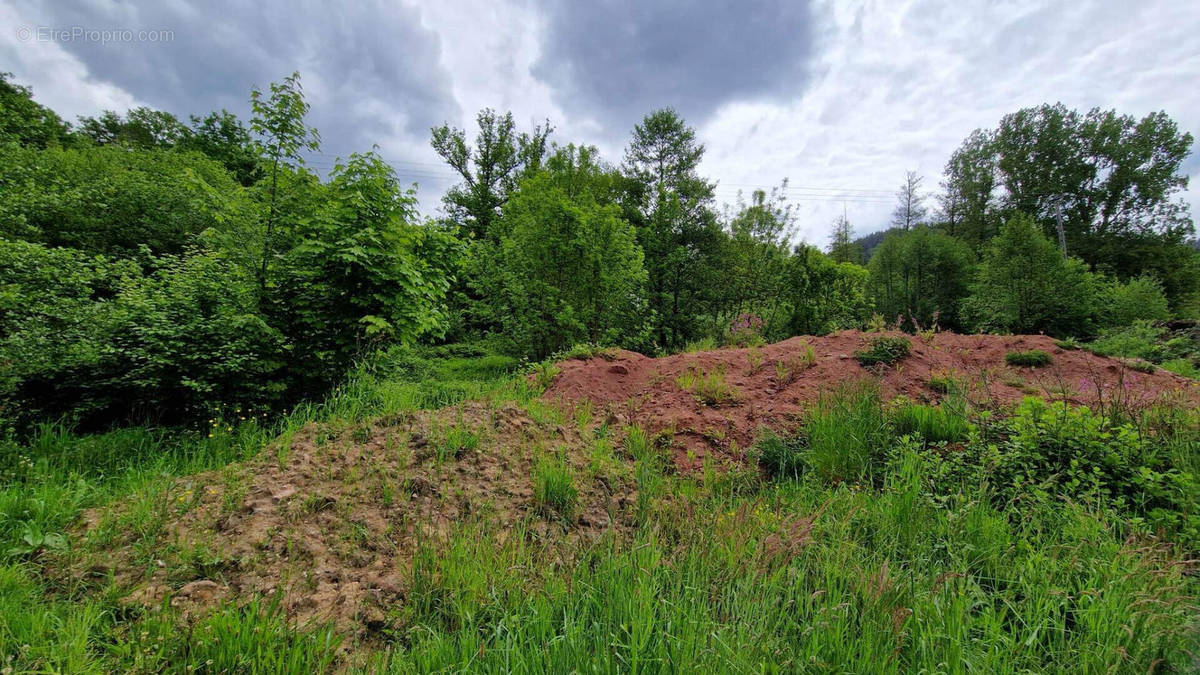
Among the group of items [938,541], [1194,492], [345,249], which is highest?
[345,249]

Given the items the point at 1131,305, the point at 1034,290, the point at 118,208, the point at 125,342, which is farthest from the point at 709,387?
the point at 1131,305

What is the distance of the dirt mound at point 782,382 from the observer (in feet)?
13.6

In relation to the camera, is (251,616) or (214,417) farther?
(214,417)

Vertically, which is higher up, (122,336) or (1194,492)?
(122,336)

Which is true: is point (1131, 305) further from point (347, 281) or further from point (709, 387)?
point (347, 281)

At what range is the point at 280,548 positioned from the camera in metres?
2.06

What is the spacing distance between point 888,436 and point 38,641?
16.9 feet

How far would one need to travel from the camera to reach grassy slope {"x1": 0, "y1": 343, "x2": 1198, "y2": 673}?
1.46 metres

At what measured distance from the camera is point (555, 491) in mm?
2895

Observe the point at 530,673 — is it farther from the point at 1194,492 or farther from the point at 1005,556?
the point at 1194,492

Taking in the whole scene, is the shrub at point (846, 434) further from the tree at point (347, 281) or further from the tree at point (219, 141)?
the tree at point (219, 141)

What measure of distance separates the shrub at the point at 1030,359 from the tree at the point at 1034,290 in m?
11.7

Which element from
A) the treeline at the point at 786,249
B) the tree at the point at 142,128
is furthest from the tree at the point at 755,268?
the tree at the point at 142,128

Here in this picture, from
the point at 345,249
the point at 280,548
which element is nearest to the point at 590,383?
the point at 345,249
